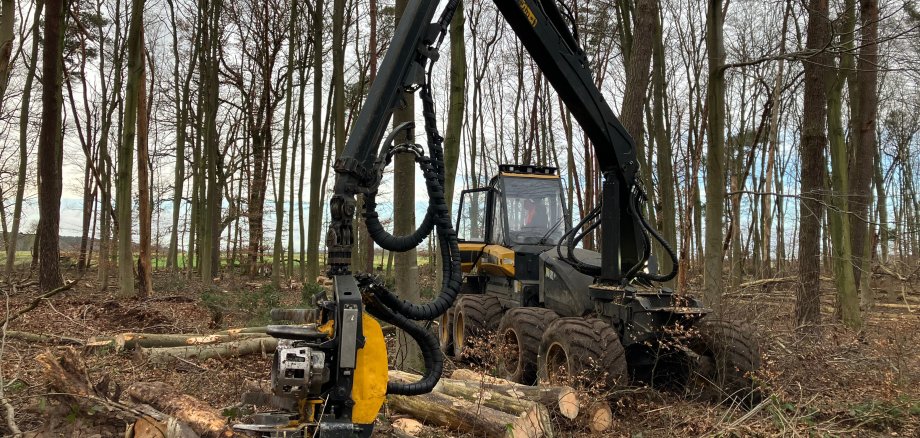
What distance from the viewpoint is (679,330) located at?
208 inches

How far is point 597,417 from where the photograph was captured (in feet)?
16.5

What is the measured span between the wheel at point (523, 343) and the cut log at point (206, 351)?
3123mm

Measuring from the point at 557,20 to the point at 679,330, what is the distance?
9.89ft

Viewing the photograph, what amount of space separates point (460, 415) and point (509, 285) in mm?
3852

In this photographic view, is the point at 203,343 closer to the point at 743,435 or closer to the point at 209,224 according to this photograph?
the point at 743,435

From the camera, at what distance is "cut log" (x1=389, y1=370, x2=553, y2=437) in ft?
14.9

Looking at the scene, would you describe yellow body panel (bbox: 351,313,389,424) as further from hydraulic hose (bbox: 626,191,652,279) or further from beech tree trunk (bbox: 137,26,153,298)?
beech tree trunk (bbox: 137,26,153,298)

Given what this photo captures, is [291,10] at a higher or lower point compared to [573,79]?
higher

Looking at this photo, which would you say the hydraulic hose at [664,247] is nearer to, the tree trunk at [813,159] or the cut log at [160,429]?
the tree trunk at [813,159]

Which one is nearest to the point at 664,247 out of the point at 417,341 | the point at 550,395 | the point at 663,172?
the point at 550,395

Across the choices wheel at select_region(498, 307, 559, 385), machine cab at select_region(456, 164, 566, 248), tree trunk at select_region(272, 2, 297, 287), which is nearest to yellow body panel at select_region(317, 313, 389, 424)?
wheel at select_region(498, 307, 559, 385)

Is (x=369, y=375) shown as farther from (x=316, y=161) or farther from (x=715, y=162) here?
(x=316, y=161)

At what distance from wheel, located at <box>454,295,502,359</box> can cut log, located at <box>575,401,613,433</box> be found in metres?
2.97

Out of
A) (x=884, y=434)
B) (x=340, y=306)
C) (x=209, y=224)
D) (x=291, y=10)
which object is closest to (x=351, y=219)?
(x=340, y=306)
